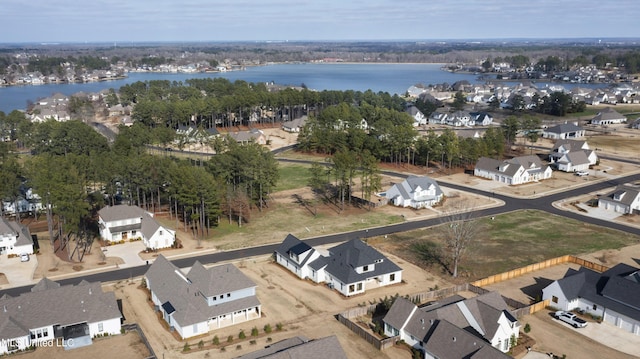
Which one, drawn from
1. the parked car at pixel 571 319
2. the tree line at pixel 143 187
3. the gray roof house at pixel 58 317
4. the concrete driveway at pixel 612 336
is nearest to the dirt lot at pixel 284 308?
the gray roof house at pixel 58 317

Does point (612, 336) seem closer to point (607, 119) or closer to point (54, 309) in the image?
point (54, 309)

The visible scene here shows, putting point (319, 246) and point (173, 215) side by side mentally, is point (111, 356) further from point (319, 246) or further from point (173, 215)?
point (173, 215)

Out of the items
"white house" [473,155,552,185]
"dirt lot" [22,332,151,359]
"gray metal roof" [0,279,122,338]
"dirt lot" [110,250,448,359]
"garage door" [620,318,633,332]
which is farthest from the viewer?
"white house" [473,155,552,185]

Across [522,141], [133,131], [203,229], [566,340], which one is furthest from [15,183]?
[522,141]

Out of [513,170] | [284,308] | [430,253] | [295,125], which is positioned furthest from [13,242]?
[295,125]

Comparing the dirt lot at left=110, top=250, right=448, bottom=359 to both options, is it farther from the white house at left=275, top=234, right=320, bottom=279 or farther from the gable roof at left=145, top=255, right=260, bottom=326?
the gable roof at left=145, top=255, right=260, bottom=326

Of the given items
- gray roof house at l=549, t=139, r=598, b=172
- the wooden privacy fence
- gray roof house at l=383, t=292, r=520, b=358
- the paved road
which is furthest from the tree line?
gray roof house at l=549, t=139, r=598, b=172
